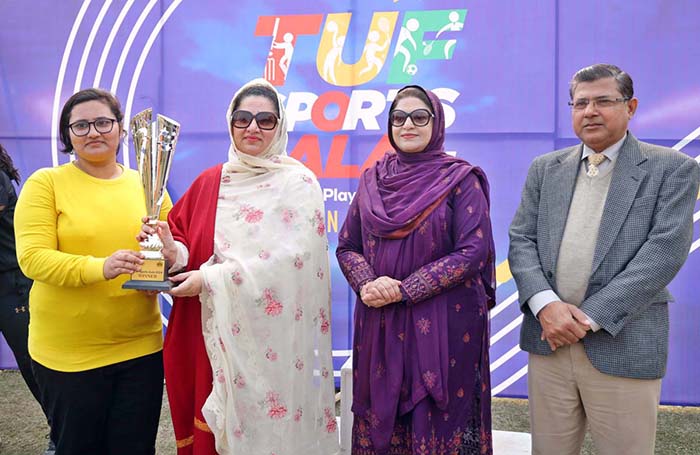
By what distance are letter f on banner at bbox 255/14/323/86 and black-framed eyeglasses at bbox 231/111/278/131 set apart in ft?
5.16

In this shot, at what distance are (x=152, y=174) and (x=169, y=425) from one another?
5.99 feet

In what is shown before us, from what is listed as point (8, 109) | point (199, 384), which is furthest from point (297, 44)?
point (199, 384)

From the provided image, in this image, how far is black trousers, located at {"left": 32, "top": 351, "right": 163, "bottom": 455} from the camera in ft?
5.54

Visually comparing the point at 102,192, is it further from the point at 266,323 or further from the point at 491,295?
the point at 491,295

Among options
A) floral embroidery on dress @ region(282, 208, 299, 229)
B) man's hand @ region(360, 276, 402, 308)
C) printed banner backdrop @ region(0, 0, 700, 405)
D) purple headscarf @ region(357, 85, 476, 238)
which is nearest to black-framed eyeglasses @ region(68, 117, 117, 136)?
floral embroidery on dress @ region(282, 208, 299, 229)

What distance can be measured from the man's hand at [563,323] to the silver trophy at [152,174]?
3.82 feet

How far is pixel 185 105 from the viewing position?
132 inches

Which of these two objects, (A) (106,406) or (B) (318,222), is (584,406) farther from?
(A) (106,406)

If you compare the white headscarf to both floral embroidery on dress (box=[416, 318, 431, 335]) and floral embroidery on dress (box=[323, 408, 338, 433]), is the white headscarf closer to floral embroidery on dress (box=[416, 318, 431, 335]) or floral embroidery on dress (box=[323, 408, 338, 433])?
floral embroidery on dress (box=[416, 318, 431, 335])

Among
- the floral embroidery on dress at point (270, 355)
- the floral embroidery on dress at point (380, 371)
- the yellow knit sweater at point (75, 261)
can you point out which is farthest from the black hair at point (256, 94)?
the floral embroidery on dress at point (380, 371)

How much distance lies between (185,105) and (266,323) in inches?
84.2

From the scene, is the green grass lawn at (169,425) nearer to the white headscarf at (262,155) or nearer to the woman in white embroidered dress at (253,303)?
the woman in white embroidered dress at (253,303)

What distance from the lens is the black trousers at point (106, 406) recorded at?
1.69 metres

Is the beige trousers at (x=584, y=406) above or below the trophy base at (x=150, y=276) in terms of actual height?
below
